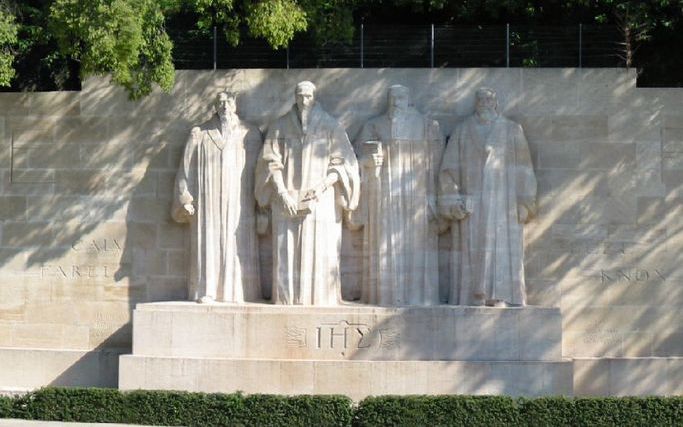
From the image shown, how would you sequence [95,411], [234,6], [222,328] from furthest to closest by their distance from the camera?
[234,6] → [222,328] → [95,411]

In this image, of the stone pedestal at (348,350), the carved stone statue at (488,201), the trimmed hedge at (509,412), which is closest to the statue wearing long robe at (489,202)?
the carved stone statue at (488,201)

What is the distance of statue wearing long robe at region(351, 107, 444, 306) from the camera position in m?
22.4

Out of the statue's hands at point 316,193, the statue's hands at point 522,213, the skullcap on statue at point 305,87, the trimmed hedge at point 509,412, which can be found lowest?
the trimmed hedge at point 509,412

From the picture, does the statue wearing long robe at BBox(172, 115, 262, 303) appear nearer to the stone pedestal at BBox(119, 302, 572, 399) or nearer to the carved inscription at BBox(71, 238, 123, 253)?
the stone pedestal at BBox(119, 302, 572, 399)

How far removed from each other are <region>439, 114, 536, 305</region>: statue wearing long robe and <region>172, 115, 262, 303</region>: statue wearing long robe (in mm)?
3117

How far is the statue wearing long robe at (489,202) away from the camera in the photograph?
2227 cm

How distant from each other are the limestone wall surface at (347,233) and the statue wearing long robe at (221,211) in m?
0.41

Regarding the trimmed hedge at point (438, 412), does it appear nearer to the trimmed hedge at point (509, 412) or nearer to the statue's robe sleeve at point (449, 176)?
the trimmed hedge at point (509, 412)

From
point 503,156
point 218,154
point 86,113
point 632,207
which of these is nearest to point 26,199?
point 86,113

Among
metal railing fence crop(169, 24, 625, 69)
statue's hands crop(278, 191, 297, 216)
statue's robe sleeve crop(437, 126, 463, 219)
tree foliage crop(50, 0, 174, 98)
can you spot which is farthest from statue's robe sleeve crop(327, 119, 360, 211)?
tree foliage crop(50, 0, 174, 98)

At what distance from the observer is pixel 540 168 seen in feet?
75.3

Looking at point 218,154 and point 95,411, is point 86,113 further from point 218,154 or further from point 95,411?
point 95,411

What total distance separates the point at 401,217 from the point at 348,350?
2.30 meters

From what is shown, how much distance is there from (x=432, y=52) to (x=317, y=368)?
5796 mm
